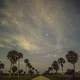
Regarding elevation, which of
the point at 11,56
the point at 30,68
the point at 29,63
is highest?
the point at 11,56

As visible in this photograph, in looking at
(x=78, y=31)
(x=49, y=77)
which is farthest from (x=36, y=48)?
(x=78, y=31)

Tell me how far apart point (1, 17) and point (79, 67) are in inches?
133

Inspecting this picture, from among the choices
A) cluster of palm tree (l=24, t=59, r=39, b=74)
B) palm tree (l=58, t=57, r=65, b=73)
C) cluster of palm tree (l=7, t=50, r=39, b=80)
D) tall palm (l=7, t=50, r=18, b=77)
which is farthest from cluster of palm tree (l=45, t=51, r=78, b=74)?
tall palm (l=7, t=50, r=18, b=77)

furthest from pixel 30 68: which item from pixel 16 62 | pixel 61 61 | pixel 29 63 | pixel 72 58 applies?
pixel 72 58

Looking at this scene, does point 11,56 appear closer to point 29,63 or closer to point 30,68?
point 29,63

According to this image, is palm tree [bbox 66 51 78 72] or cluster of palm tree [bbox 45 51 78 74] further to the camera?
palm tree [bbox 66 51 78 72]

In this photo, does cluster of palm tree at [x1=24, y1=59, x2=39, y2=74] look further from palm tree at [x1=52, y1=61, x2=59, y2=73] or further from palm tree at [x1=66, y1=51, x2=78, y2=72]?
palm tree at [x1=66, y1=51, x2=78, y2=72]

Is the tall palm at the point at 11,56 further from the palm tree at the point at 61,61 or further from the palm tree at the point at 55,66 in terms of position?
the palm tree at the point at 61,61

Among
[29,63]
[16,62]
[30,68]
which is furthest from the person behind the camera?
[16,62]

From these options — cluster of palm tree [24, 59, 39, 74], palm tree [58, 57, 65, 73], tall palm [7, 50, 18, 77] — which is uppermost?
tall palm [7, 50, 18, 77]

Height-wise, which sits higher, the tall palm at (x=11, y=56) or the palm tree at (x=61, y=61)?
the tall palm at (x=11, y=56)

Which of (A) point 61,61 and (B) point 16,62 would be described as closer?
(A) point 61,61

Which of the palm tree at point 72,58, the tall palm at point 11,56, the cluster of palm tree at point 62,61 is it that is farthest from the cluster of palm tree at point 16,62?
the palm tree at point 72,58

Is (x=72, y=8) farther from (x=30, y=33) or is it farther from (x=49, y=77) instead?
(x=49, y=77)
